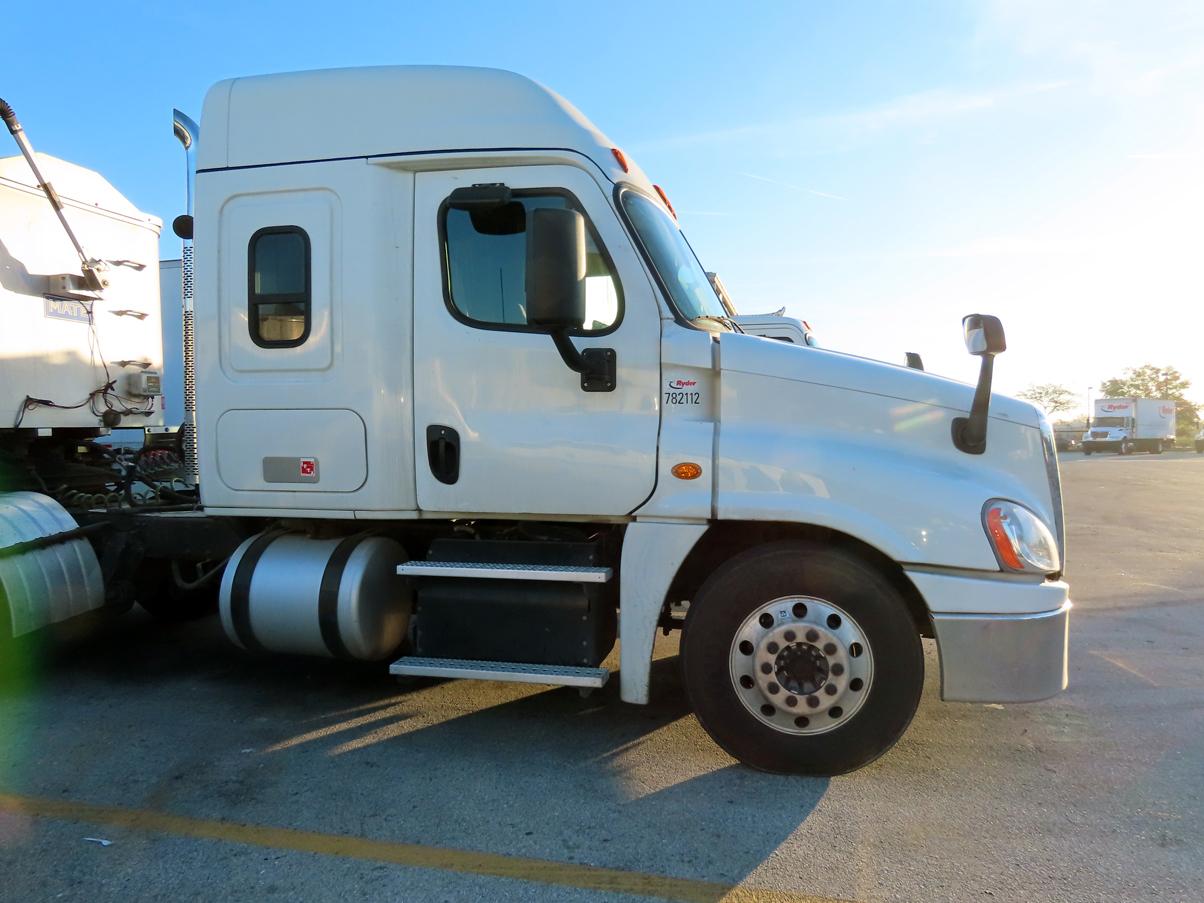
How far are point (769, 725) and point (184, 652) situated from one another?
408cm

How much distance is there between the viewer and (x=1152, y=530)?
11.9 meters

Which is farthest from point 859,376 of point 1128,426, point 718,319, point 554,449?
point 1128,426

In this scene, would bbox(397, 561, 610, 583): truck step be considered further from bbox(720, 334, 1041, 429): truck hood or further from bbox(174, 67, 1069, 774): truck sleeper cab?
bbox(720, 334, 1041, 429): truck hood

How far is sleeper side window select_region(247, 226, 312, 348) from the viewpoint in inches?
162

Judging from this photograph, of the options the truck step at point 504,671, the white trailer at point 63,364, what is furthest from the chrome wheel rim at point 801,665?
the white trailer at point 63,364

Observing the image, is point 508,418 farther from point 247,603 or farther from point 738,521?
point 247,603

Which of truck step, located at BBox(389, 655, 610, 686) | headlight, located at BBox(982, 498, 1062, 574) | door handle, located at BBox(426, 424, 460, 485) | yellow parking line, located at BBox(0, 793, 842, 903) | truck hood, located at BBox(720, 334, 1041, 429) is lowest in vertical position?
yellow parking line, located at BBox(0, 793, 842, 903)

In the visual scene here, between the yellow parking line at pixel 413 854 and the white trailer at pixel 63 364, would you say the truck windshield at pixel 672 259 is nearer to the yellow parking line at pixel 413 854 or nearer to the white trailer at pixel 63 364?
the yellow parking line at pixel 413 854

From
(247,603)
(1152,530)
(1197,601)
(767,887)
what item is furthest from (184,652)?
(1152,530)

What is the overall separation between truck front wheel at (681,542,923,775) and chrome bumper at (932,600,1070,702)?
0.49 ft

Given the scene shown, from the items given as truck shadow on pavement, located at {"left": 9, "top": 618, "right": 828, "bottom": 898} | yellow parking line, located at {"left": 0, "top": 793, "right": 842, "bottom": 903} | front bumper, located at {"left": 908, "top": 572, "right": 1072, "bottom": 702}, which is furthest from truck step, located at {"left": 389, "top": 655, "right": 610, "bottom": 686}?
front bumper, located at {"left": 908, "top": 572, "right": 1072, "bottom": 702}

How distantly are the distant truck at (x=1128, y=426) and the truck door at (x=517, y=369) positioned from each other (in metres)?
55.3

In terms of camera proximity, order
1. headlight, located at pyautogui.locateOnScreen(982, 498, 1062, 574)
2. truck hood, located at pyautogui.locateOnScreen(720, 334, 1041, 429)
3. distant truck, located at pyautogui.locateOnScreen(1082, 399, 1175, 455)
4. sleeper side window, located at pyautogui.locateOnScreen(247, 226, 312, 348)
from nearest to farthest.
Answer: headlight, located at pyautogui.locateOnScreen(982, 498, 1062, 574)
truck hood, located at pyautogui.locateOnScreen(720, 334, 1041, 429)
sleeper side window, located at pyautogui.locateOnScreen(247, 226, 312, 348)
distant truck, located at pyautogui.locateOnScreen(1082, 399, 1175, 455)

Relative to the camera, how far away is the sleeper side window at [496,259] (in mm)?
3834
